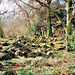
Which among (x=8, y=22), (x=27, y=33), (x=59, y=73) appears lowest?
(x=59, y=73)

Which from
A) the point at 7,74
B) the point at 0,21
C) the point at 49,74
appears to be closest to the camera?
the point at 7,74

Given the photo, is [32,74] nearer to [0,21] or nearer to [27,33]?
[27,33]

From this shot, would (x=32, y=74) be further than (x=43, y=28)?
No

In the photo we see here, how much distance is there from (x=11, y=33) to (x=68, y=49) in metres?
11.4

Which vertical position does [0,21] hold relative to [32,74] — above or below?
above

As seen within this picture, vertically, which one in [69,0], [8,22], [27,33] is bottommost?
[27,33]

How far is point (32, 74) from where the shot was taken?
437cm

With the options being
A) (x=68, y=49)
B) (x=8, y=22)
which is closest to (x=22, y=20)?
(x=8, y=22)

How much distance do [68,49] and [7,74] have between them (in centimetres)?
601

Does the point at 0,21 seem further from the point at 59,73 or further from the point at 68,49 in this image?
the point at 59,73

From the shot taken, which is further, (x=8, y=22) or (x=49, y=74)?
(x=8, y=22)

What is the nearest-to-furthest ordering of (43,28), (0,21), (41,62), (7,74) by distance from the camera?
(7,74) < (41,62) < (0,21) < (43,28)

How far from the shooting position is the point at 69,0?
32.8 feet

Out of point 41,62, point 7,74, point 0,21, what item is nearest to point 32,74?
point 7,74
